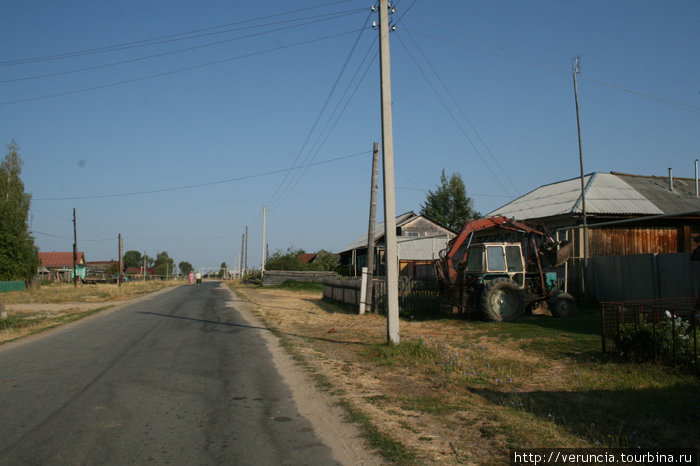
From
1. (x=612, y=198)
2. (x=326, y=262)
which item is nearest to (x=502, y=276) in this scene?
(x=612, y=198)

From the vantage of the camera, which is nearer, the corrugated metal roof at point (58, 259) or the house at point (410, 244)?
the house at point (410, 244)

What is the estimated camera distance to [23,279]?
49625 millimetres

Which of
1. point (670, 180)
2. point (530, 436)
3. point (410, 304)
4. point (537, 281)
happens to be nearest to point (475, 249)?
point (537, 281)

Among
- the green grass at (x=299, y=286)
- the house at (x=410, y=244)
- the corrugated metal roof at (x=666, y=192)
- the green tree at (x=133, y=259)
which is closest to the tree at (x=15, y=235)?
the green grass at (x=299, y=286)

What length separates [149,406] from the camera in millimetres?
6379

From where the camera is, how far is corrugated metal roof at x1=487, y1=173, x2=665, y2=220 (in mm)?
21641

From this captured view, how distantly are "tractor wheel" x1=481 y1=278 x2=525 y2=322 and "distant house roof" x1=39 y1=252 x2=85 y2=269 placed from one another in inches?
3536

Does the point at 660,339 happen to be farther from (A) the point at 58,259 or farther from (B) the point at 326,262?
(A) the point at 58,259

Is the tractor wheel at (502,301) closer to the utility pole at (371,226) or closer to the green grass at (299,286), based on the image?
the utility pole at (371,226)

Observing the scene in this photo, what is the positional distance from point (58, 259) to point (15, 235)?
4410 centimetres

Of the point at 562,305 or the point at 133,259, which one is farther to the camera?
the point at 133,259

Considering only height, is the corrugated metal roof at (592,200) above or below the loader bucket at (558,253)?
above

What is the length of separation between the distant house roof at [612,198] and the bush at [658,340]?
1365cm

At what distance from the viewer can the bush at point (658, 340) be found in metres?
7.55
